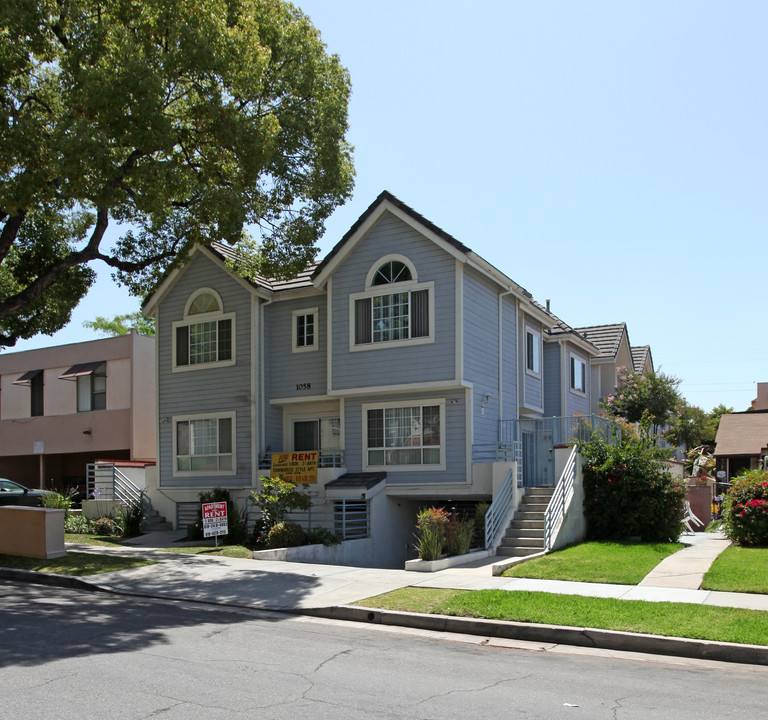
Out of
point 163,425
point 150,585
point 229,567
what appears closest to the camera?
point 150,585

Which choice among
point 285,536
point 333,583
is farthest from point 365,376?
point 333,583

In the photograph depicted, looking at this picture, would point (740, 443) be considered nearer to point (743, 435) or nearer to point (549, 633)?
point (743, 435)

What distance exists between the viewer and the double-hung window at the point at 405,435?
21.0 m

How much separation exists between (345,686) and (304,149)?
591 inches

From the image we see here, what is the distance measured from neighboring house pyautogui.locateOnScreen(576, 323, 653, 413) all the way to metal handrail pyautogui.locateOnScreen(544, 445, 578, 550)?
13091mm

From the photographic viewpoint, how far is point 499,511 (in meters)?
18.4

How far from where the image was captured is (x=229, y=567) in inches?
621

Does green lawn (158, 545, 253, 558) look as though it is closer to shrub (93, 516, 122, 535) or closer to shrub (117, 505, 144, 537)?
shrub (117, 505, 144, 537)

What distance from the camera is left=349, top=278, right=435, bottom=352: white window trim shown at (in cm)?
2098

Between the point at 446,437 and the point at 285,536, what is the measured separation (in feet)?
16.6

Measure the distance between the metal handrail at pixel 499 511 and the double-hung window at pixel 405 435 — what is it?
7.78ft

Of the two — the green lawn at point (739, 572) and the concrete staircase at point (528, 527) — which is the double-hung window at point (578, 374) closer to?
the concrete staircase at point (528, 527)

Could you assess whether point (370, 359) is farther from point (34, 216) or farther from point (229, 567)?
point (34, 216)

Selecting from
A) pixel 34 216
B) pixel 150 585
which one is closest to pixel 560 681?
pixel 150 585
